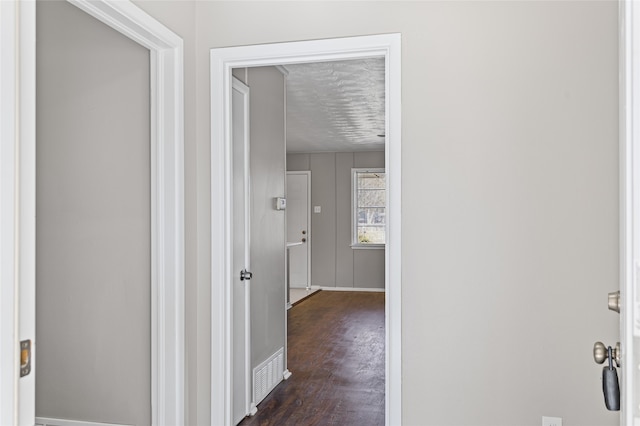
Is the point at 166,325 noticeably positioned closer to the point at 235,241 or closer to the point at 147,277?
the point at 147,277

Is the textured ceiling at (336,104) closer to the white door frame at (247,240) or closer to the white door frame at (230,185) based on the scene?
the white door frame at (247,240)

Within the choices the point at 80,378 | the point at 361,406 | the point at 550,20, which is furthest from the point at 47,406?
the point at 550,20

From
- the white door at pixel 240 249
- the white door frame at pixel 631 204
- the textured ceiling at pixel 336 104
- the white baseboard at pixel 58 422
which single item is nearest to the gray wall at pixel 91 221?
the white baseboard at pixel 58 422

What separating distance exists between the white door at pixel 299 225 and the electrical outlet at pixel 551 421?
7.16m

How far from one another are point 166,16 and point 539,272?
81.2 inches

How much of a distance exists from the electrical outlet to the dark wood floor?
122 cm

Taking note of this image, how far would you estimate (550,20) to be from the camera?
2.37 m

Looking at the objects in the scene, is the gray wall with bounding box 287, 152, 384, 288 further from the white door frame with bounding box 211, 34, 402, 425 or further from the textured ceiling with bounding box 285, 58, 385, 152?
the white door frame with bounding box 211, 34, 402, 425

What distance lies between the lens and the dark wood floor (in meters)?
3.46

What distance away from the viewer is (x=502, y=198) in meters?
2.43
